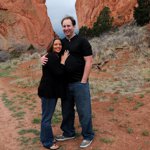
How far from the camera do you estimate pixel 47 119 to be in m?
6.18

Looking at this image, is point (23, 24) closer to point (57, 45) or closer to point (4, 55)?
point (4, 55)

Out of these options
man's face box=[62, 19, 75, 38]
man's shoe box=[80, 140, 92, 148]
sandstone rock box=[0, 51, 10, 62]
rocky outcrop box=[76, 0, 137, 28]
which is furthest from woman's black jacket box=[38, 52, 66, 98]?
rocky outcrop box=[76, 0, 137, 28]

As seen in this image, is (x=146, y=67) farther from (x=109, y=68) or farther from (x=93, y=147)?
(x=93, y=147)

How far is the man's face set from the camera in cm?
596

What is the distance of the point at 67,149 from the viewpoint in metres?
6.38

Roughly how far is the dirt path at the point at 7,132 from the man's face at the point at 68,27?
7.64ft

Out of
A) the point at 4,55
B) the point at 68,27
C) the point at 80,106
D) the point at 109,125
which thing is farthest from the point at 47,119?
the point at 4,55

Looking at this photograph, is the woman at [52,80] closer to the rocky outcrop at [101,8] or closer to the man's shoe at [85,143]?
the man's shoe at [85,143]

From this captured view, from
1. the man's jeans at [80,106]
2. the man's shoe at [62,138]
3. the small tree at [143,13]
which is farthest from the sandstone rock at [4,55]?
the man's jeans at [80,106]

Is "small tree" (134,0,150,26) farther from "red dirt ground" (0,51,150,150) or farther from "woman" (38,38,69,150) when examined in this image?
"woman" (38,38,69,150)

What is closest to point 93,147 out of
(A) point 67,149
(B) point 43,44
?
(A) point 67,149

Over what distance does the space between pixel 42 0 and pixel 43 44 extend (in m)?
5.74

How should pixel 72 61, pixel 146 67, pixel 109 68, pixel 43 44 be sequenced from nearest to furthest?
pixel 72 61 → pixel 146 67 → pixel 109 68 → pixel 43 44

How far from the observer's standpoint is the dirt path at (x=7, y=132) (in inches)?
268
